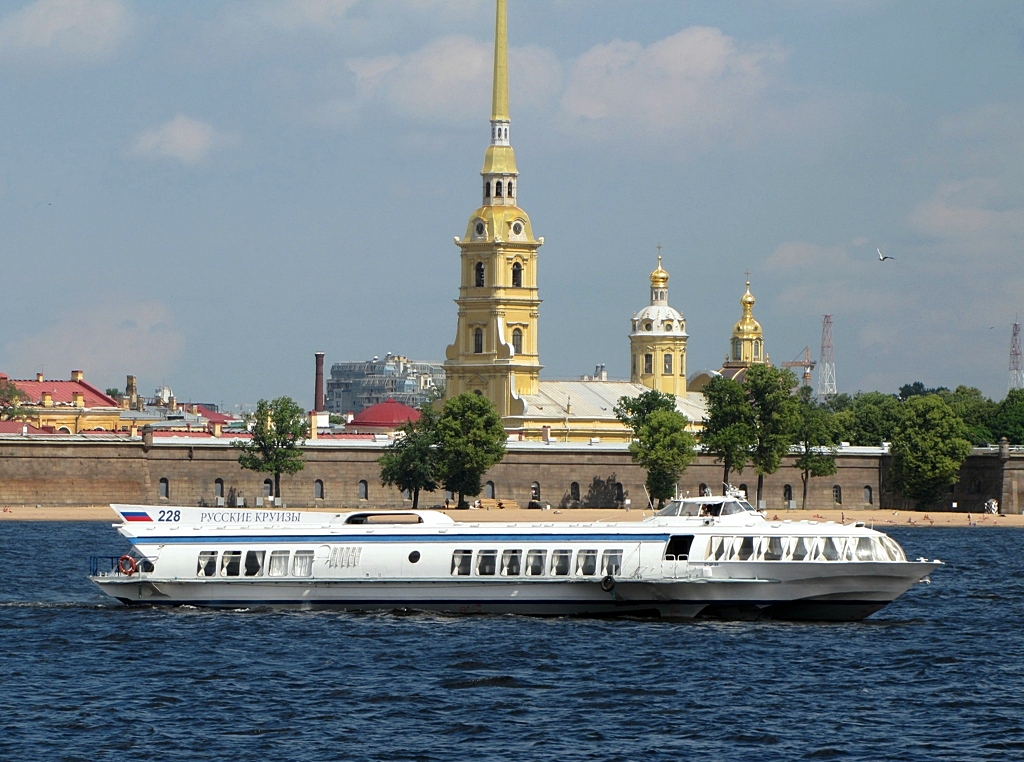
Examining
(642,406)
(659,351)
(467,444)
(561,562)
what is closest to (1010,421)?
(659,351)

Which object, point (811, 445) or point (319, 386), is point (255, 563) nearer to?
point (811, 445)

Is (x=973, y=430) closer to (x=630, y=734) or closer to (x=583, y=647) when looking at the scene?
(x=583, y=647)

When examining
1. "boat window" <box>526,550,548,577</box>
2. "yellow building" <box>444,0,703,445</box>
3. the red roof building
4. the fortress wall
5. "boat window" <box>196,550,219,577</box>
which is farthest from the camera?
the red roof building

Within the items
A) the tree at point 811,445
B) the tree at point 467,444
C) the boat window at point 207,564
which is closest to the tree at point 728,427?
the tree at point 811,445

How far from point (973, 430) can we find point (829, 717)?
106558mm

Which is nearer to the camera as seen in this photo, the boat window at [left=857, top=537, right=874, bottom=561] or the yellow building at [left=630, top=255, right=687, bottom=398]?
the boat window at [left=857, top=537, right=874, bottom=561]

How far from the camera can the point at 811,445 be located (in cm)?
13062

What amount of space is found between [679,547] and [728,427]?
70755mm

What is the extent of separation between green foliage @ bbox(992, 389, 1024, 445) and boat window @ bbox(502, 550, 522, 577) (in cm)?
10093

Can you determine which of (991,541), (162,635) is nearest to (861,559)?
(162,635)

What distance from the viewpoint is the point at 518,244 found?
13975cm

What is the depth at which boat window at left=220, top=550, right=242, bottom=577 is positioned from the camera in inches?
2224

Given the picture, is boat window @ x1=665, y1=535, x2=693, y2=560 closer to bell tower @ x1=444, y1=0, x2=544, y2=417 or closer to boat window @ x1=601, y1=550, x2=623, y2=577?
boat window @ x1=601, y1=550, x2=623, y2=577

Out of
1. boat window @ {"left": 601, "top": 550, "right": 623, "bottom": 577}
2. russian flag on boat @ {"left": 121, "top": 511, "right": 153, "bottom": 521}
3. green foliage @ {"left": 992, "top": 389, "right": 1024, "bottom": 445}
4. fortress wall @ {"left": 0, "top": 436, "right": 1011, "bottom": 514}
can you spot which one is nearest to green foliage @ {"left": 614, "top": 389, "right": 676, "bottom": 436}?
fortress wall @ {"left": 0, "top": 436, "right": 1011, "bottom": 514}
